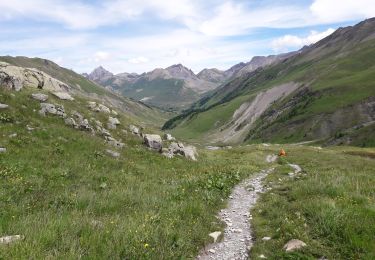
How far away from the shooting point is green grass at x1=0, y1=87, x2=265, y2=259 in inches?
406

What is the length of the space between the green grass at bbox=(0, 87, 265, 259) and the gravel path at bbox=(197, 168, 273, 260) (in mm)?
497

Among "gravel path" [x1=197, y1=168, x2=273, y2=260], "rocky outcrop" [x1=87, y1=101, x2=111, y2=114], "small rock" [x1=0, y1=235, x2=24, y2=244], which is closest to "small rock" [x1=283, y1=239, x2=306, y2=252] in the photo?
"gravel path" [x1=197, y1=168, x2=273, y2=260]

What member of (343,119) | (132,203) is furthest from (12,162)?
(343,119)

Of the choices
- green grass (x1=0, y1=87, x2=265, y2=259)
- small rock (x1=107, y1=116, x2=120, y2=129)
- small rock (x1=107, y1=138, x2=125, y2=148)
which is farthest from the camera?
small rock (x1=107, y1=116, x2=120, y2=129)

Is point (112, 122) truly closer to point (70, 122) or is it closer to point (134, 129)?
point (134, 129)

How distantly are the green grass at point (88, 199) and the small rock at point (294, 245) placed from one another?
2.87m

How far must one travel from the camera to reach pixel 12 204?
533 inches

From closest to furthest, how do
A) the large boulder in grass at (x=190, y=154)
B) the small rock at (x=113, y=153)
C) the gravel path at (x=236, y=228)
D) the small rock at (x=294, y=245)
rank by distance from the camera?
the small rock at (x=294, y=245) < the gravel path at (x=236, y=228) < the small rock at (x=113, y=153) < the large boulder in grass at (x=190, y=154)

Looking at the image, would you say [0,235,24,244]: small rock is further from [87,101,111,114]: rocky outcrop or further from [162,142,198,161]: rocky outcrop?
[87,101,111,114]: rocky outcrop

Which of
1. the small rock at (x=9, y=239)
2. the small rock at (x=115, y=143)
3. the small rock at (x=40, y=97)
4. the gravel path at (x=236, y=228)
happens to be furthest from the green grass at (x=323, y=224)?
the small rock at (x=40, y=97)

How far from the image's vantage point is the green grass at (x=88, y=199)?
10312 mm

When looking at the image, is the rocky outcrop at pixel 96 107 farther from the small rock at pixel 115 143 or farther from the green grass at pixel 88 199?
the green grass at pixel 88 199

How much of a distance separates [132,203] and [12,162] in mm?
9692

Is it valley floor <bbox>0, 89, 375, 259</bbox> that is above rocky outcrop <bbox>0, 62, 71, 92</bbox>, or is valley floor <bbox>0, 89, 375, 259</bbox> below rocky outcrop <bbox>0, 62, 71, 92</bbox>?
below
